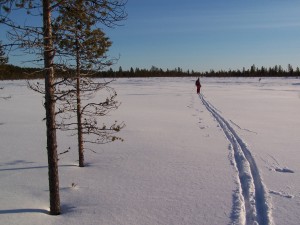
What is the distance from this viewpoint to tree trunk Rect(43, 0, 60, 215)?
505cm

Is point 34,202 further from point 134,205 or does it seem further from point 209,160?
point 209,160

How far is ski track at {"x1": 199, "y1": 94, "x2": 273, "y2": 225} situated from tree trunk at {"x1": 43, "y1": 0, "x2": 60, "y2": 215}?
299cm

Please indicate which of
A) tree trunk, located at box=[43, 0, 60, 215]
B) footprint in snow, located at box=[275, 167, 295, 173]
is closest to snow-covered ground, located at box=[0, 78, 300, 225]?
footprint in snow, located at box=[275, 167, 295, 173]

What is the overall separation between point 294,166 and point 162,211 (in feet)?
13.7

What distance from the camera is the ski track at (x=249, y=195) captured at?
17.8 feet

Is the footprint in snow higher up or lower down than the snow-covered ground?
higher up

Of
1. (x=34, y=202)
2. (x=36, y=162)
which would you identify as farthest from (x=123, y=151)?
(x=34, y=202)

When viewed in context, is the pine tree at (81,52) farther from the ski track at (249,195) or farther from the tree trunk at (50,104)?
the ski track at (249,195)

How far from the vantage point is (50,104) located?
5371 mm

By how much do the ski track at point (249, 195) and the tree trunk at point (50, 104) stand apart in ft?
9.82

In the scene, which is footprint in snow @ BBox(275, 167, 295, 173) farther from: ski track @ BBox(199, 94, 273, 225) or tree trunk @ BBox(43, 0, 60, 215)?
tree trunk @ BBox(43, 0, 60, 215)

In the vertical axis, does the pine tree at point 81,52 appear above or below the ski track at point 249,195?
above

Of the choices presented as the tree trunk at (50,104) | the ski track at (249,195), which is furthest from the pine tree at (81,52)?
the ski track at (249,195)

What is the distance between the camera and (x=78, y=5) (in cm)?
563
